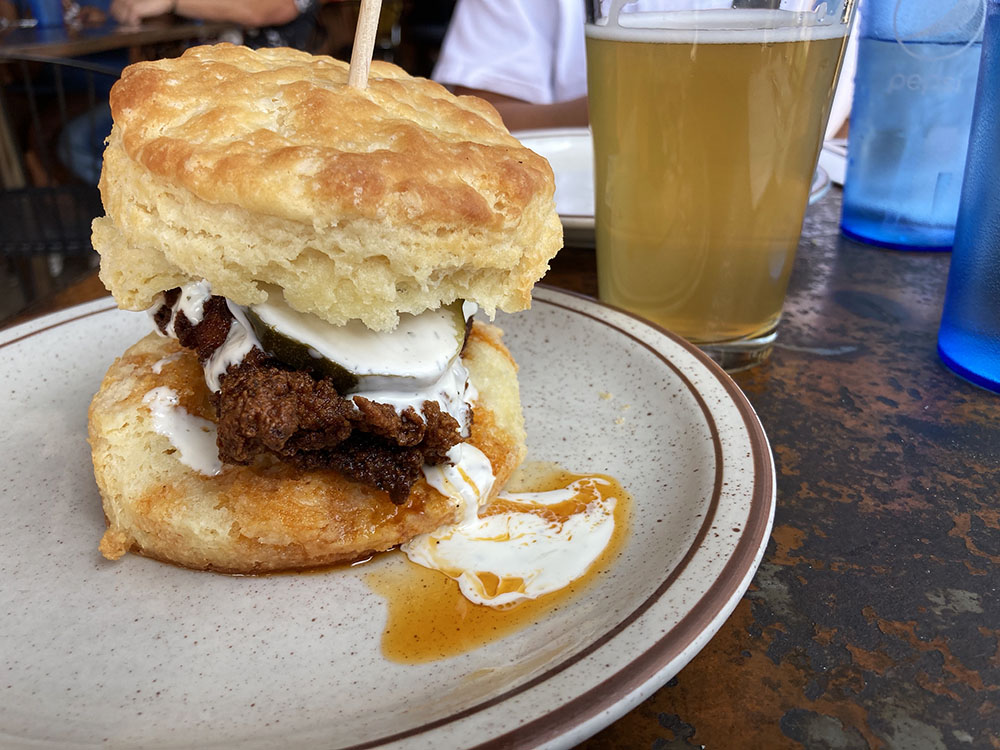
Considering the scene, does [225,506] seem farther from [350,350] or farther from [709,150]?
[709,150]

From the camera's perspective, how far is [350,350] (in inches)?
49.4

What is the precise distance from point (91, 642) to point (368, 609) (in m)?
0.36

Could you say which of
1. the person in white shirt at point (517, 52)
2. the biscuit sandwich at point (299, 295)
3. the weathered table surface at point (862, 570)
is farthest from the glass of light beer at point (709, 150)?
the person in white shirt at point (517, 52)

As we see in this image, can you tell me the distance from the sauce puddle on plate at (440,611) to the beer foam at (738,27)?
91 cm

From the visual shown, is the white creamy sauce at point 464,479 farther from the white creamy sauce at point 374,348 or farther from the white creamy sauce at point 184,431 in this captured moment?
the white creamy sauce at point 184,431

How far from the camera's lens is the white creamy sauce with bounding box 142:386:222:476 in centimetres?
131

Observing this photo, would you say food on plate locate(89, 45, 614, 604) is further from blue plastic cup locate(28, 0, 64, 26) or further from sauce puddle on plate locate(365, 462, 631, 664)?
blue plastic cup locate(28, 0, 64, 26)

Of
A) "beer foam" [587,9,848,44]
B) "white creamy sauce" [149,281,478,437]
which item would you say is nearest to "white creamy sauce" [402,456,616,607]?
"white creamy sauce" [149,281,478,437]

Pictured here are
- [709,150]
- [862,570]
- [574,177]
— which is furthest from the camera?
[574,177]

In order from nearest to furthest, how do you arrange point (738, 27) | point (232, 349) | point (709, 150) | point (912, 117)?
point (232, 349) → point (738, 27) → point (709, 150) → point (912, 117)

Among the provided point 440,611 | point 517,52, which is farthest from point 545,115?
point 440,611

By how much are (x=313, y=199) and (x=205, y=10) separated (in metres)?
7.02

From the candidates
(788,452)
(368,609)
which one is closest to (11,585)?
(368,609)

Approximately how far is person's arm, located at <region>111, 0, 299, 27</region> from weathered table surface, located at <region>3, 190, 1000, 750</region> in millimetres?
6419
